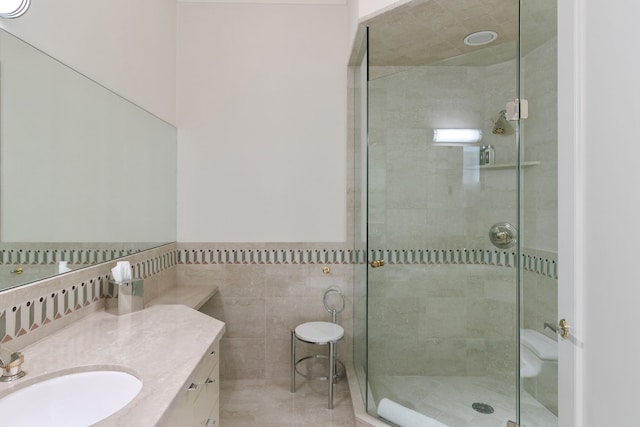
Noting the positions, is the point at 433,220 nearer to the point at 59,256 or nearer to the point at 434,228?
the point at 434,228

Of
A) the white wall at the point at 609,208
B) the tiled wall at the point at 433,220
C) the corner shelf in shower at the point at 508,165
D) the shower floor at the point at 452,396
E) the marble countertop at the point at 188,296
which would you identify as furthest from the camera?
the tiled wall at the point at 433,220

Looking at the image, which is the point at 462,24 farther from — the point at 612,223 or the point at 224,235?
the point at 224,235

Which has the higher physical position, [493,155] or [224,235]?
[493,155]

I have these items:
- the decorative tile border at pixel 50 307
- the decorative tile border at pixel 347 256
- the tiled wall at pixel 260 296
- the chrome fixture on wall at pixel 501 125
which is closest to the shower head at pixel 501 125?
the chrome fixture on wall at pixel 501 125

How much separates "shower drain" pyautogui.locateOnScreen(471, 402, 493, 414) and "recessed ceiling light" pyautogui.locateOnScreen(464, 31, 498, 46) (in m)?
2.23

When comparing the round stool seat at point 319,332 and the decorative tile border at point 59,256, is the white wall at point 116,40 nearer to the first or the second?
the decorative tile border at point 59,256

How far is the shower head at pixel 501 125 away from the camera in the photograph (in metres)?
1.95

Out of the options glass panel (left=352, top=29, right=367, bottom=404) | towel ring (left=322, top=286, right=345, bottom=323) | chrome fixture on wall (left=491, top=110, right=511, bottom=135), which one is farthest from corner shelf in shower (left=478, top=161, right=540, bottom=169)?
towel ring (left=322, top=286, right=345, bottom=323)

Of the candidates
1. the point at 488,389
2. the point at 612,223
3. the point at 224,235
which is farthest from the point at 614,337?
the point at 224,235

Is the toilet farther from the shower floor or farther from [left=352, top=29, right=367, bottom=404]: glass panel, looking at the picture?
[left=352, top=29, right=367, bottom=404]: glass panel

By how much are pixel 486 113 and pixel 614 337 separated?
166 centimetres

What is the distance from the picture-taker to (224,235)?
263 centimetres

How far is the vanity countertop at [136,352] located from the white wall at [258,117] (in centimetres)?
119

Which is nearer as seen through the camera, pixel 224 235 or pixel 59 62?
pixel 59 62
